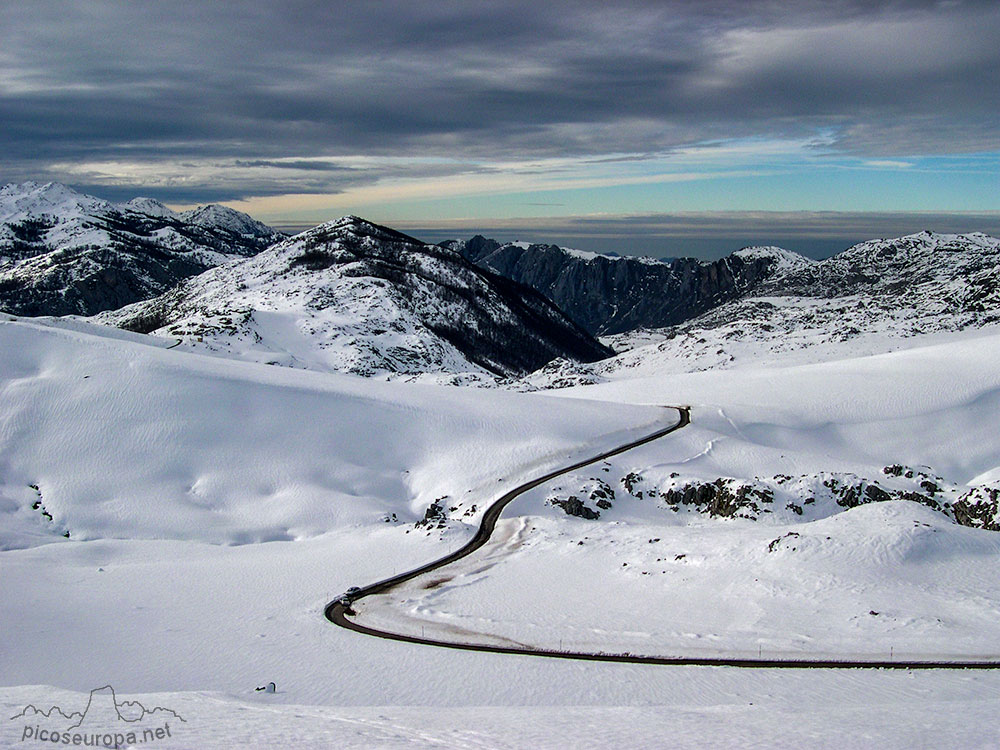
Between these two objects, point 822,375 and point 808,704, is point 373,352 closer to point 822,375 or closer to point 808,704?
point 822,375

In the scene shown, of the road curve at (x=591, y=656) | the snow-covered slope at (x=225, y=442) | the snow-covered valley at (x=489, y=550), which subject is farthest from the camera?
the snow-covered slope at (x=225, y=442)

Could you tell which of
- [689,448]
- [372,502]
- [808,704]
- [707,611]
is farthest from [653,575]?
[689,448]

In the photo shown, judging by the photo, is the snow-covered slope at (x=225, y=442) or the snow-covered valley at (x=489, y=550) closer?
the snow-covered valley at (x=489, y=550)

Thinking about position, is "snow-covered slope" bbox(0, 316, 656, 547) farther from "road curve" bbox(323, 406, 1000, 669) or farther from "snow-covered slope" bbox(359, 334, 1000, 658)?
"road curve" bbox(323, 406, 1000, 669)

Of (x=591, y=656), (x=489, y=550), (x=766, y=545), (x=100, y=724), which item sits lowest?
(x=489, y=550)

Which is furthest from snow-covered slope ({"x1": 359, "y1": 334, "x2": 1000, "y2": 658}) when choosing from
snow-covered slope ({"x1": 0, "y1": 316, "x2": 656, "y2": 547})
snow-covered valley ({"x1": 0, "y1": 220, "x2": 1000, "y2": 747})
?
snow-covered slope ({"x1": 0, "y1": 316, "x2": 656, "y2": 547})

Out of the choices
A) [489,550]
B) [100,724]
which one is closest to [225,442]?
[489,550]

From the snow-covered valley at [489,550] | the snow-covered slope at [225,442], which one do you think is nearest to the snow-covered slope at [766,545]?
the snow-covered valley at [489,550]

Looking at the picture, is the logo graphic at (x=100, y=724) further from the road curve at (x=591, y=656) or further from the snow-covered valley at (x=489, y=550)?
the road curve at (x=591, y=656)

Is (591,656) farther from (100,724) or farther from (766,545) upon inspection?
(100,724)
